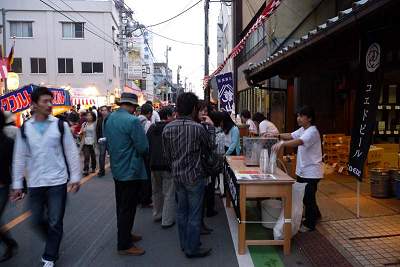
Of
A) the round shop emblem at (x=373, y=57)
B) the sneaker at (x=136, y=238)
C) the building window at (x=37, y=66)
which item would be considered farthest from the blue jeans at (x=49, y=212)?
the building window at (x=37, y=66)

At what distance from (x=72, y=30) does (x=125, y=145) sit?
35.0m

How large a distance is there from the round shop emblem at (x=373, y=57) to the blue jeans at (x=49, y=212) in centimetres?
396

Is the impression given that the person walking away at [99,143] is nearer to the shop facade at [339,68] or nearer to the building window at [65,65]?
the shop facade at [339,68]

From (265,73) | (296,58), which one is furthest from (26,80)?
(296,58)

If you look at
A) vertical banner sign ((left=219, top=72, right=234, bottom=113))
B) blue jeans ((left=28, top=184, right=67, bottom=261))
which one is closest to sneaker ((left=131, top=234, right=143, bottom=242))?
blue jeans ((left=28, top=184, right=67, bottom=261))

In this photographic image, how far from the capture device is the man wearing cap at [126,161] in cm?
486

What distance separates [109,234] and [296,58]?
5.56m

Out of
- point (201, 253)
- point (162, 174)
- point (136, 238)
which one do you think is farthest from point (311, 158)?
point (136, 238)

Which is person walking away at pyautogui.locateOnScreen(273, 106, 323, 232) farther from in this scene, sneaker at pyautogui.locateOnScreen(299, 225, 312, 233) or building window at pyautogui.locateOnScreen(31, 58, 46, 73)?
building window at pyautogui.locateOnScreen(31, 58, 46, 73)

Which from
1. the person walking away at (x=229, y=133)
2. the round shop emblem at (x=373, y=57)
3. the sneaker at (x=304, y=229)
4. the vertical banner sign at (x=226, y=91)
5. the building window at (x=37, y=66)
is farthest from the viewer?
the building window at (x=37, y=66)

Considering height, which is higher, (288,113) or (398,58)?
(398,58)

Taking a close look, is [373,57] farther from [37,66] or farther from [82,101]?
[37,66]

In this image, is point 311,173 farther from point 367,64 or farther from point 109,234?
point 109,234

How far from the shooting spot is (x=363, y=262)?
461 centimetres
